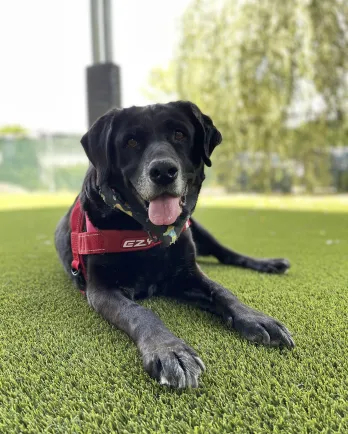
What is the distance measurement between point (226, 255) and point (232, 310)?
130cm

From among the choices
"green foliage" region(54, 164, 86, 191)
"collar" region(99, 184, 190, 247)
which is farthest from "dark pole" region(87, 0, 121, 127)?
"green foliage" region(54, 164, 86, 191)

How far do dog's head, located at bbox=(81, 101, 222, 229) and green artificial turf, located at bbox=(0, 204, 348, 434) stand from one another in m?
0.53

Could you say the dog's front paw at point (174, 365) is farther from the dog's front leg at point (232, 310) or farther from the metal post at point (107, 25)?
the metal post at point (107, 25)

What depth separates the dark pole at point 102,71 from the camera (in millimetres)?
5445

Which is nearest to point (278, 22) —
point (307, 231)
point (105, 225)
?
point (307, 231)

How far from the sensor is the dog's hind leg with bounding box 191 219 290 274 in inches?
107

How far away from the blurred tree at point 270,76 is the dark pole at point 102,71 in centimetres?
594

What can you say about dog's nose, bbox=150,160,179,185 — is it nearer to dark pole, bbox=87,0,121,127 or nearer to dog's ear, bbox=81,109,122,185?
dog's ear, bbox=81,109,122,185

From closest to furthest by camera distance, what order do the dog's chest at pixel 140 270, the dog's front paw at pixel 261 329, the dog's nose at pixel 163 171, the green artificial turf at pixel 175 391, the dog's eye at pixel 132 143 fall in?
the green artificial turf at pixel 175 391 < the dog's front paw at pixel 261 329 < the dog's nose at pixel 163 171 < the dog's chest at pixel 140 270 < the dog's eye at pixel 132 143

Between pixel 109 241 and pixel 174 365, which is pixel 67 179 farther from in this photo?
pixel 174 365

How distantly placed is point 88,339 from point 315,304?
1.10m

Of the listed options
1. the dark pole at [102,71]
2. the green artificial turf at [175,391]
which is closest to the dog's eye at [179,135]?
the green artificial turf at [175,391]

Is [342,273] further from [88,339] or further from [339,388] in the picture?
[88,339]

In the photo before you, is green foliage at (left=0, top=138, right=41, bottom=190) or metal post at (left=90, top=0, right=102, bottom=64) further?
green foliage at (left=0, top=138, right=41, bottom=190)
